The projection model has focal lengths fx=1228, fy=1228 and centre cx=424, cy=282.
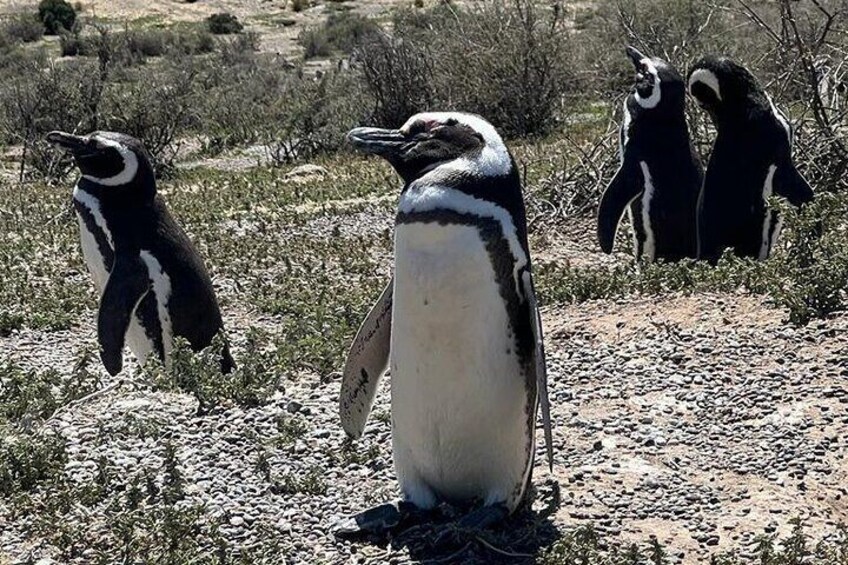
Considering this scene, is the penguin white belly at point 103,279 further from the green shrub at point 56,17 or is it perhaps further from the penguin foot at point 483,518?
the green shrub at point 56,17

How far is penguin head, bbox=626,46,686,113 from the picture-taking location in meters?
7.05

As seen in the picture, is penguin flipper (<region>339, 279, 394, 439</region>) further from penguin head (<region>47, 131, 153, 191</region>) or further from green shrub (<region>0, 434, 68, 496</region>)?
penguin head (<region>47, 131, 153, 191</region>)

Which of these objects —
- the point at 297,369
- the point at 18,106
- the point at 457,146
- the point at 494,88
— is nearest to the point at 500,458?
the point at 457,146

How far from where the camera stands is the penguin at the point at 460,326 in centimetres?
351

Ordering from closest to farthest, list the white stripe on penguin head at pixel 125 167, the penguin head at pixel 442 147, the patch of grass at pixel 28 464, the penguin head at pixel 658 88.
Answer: the penguin head at pixel 442 147
the patch of grass at pixel 28 464
the white stripe on penguin head at pixel 125 167
the penguin head at pixel 658 88

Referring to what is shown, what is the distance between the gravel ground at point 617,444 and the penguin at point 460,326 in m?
0.21

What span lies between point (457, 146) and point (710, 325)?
2187 millimetres

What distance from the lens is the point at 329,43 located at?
2805 cm

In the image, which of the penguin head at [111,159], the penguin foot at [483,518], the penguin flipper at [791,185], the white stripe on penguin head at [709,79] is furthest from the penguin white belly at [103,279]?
the penguin flipper at [791,185]

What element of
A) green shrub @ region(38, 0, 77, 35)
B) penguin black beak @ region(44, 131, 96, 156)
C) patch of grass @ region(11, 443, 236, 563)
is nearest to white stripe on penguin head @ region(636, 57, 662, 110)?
penguin black beak @ region(44, 131, 96, 156)

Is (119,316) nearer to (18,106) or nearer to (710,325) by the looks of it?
(710,325)

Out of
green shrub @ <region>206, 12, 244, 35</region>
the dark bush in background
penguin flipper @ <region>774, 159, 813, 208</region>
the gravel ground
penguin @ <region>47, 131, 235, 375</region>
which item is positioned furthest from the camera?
green shrub @ <region>206, 12, 244, 35</region>

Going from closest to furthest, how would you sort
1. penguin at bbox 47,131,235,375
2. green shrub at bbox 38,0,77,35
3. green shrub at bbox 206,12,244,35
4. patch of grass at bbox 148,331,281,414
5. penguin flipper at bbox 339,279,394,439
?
penguin flipper at bbox 339,279,394,439
patch of grass at bbox 148,331,281,414
penguin at bbox 47,131,235,375
green shrub at bbox 38,0,77,35
green shrub at bbox 206,12,244,35

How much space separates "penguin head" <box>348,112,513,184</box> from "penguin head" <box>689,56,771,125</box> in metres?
3.40
